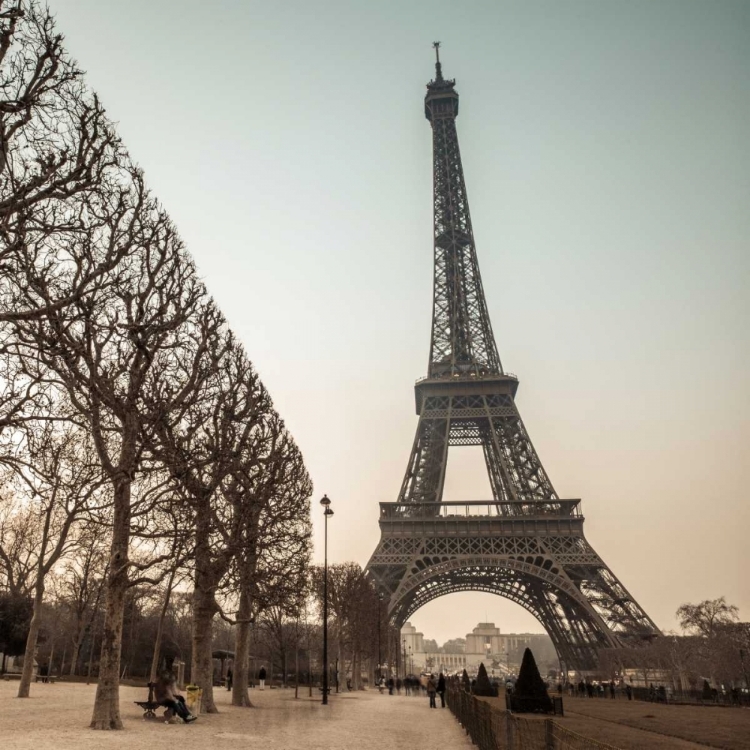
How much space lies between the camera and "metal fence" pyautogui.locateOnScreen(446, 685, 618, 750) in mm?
6708

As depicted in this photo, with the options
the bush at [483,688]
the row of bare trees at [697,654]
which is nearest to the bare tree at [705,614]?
the row of bare trees at [697,654]

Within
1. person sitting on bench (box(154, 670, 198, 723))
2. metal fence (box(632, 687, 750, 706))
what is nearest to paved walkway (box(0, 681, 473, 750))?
person sitting on bench (box(154, 670, 198, 723))

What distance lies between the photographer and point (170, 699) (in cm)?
1970

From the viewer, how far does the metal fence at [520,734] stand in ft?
22.0

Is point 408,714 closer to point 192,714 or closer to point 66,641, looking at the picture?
point 192,714

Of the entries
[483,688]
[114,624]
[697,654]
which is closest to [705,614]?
[697,654]

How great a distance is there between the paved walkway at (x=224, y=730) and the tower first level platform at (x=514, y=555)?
3740cm

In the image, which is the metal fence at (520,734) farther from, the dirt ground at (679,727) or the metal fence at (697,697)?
the metal fence at (697,697)

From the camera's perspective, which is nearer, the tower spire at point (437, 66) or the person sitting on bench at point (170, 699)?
the person sitting on bench at point (170, 699)

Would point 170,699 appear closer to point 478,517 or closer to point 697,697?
point 697,697

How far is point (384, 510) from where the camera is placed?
224ft

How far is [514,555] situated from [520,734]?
192ft

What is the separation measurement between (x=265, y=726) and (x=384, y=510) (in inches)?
1908

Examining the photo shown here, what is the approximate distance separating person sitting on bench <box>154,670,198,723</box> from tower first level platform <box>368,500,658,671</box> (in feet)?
141
